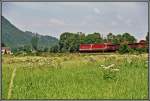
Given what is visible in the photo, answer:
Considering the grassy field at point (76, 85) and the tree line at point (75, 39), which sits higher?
the tree line at point (75, 39)

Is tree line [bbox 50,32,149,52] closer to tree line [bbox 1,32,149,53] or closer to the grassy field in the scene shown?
tree line [bbox 1,32,149,53]

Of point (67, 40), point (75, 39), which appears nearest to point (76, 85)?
point (75, 39)

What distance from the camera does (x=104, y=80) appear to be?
28.9 feet

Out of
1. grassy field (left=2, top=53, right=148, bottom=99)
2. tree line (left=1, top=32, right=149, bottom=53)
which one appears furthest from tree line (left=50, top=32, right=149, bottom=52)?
grassy field (left=2, top=53, right=148, bottom=99)

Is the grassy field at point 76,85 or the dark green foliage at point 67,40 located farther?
the dark green foliage at point 67,40

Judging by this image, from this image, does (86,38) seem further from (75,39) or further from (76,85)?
(76,85)

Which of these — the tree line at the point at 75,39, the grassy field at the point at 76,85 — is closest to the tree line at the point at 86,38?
the tree line at the point at 75,39

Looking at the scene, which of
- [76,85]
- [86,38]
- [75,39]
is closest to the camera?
[76,85]

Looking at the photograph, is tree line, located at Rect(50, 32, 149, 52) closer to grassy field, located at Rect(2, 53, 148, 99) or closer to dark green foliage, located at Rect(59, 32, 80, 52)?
dark green foliage, located at Rect(59, 32, 80, 52)

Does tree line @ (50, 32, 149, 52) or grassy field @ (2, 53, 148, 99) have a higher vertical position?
tree line @ (50, 32, 149, 52)

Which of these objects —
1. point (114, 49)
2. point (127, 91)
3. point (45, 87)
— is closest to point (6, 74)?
point (45, 87)

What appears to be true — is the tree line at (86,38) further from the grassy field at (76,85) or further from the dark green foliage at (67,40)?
the grassy field at (76,85)

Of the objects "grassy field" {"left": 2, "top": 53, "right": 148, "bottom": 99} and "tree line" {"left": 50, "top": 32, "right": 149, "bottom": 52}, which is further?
"tree line" {"left": 50, "top": 32, "right": 149, "bottom": 52}

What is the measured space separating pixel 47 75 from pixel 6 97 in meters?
2.73
